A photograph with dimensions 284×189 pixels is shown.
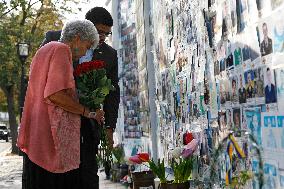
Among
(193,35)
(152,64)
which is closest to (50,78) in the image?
(193,35)

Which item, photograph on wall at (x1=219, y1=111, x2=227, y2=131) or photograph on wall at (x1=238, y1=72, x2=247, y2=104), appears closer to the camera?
photograph on wall at (x1=238, y1=72, x2=247, y2=104)

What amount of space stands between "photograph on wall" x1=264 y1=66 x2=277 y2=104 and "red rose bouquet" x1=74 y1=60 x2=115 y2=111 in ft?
3.42

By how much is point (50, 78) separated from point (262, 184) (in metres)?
1.48

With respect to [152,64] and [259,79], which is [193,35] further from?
[152,64]

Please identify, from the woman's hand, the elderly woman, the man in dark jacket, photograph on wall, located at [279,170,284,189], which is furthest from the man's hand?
photograph on wall, located at [279,170,284,189]

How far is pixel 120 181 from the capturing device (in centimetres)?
755

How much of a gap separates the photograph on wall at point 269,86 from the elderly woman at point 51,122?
1.09 metres

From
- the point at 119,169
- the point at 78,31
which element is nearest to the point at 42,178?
the point at 78,31

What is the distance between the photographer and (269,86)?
3008mm

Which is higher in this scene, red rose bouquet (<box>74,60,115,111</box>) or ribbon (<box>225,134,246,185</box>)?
red rose bouquet (<box>74,60,115,111</box>)

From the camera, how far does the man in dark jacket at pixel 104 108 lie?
11.0 ft

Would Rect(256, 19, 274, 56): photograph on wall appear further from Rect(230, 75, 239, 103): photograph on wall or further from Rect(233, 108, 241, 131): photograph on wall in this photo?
Rect(233, 108, 241, 131): photograph on wall

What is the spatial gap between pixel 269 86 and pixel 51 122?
4.31ft

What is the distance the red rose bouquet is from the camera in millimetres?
3314
